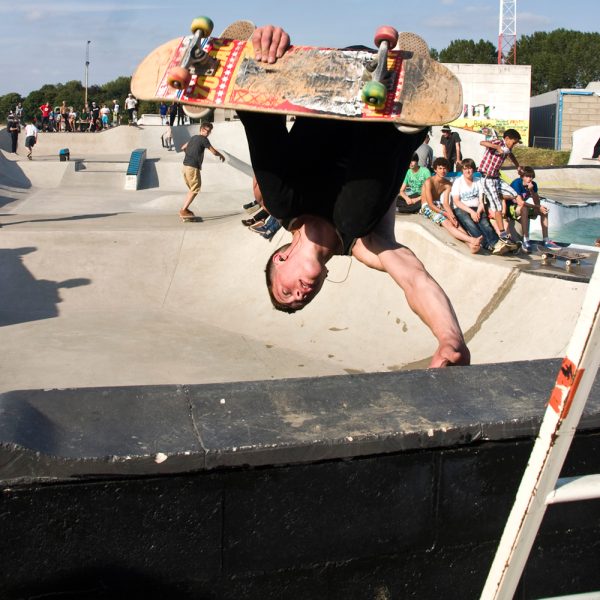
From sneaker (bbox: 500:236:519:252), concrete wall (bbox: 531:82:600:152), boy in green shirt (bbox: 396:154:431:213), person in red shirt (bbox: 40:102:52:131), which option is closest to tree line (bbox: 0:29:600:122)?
concrete wall (bbox: 531:82:600:152)

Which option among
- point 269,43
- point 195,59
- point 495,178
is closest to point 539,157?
point 495,178

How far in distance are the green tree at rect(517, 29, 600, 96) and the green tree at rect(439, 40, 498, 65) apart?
18.4 ft

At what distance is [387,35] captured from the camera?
2.81 m

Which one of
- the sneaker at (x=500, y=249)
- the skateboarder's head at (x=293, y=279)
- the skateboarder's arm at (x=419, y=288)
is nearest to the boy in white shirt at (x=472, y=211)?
the sneaker at (x=500, y=249)

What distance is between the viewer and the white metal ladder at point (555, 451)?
1327mm

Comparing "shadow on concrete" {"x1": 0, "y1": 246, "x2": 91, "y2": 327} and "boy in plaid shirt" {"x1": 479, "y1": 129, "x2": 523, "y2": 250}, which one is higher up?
"boy in plaid shirt" {"x1": 479, "y1": 129, "x2": 523, "y2": 250}

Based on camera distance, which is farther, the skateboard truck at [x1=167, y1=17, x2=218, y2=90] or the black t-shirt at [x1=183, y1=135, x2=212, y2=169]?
the black t-shirt at [x1=183, y1=135, x2=212, y2=169]

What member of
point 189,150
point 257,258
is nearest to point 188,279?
point 257,258

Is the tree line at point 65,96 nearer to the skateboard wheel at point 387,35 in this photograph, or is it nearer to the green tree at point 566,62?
the green tree at point 566,62

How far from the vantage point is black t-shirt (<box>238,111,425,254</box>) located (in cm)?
303

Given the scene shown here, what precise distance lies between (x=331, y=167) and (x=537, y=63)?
3465 inches

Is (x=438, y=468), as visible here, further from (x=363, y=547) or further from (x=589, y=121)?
(x=589, y=121)

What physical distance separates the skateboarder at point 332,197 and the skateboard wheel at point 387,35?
0.31 m

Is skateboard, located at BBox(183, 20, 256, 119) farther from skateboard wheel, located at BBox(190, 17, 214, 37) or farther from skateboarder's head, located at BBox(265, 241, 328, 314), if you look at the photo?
skateboarder's head, located at BBox(265, 241, 328, 314)
